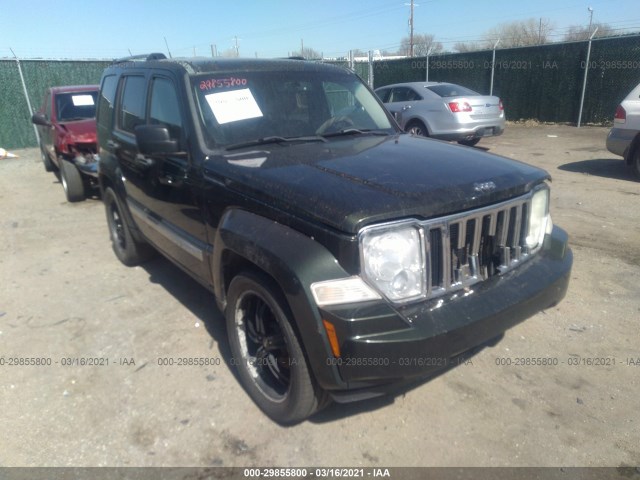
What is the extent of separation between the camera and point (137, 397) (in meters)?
3.05

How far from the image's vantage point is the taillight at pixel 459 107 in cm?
1020

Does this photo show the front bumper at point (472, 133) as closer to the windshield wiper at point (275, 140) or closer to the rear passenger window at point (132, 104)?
the rear passenger window at point (132, 104)

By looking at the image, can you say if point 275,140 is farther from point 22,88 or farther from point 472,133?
point 22,88

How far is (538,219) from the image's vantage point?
9.37 feet

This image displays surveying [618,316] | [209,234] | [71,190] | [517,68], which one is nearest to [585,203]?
[618,316]

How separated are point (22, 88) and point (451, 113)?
474 inches

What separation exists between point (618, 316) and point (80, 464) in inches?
146

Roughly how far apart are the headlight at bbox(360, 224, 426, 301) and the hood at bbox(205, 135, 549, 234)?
0.08m

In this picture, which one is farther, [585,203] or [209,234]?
[585,203]

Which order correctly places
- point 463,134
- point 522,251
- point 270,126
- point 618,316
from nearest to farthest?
point 522,251, point 270,126, point 618,316, point 463,134

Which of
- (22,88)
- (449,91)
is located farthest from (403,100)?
(22,88)

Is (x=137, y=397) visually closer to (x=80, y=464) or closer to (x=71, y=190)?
(x=80, y=464)

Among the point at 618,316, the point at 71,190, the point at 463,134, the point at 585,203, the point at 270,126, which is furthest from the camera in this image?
the point at 463,134

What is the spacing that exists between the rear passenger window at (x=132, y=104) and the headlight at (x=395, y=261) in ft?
8.45
